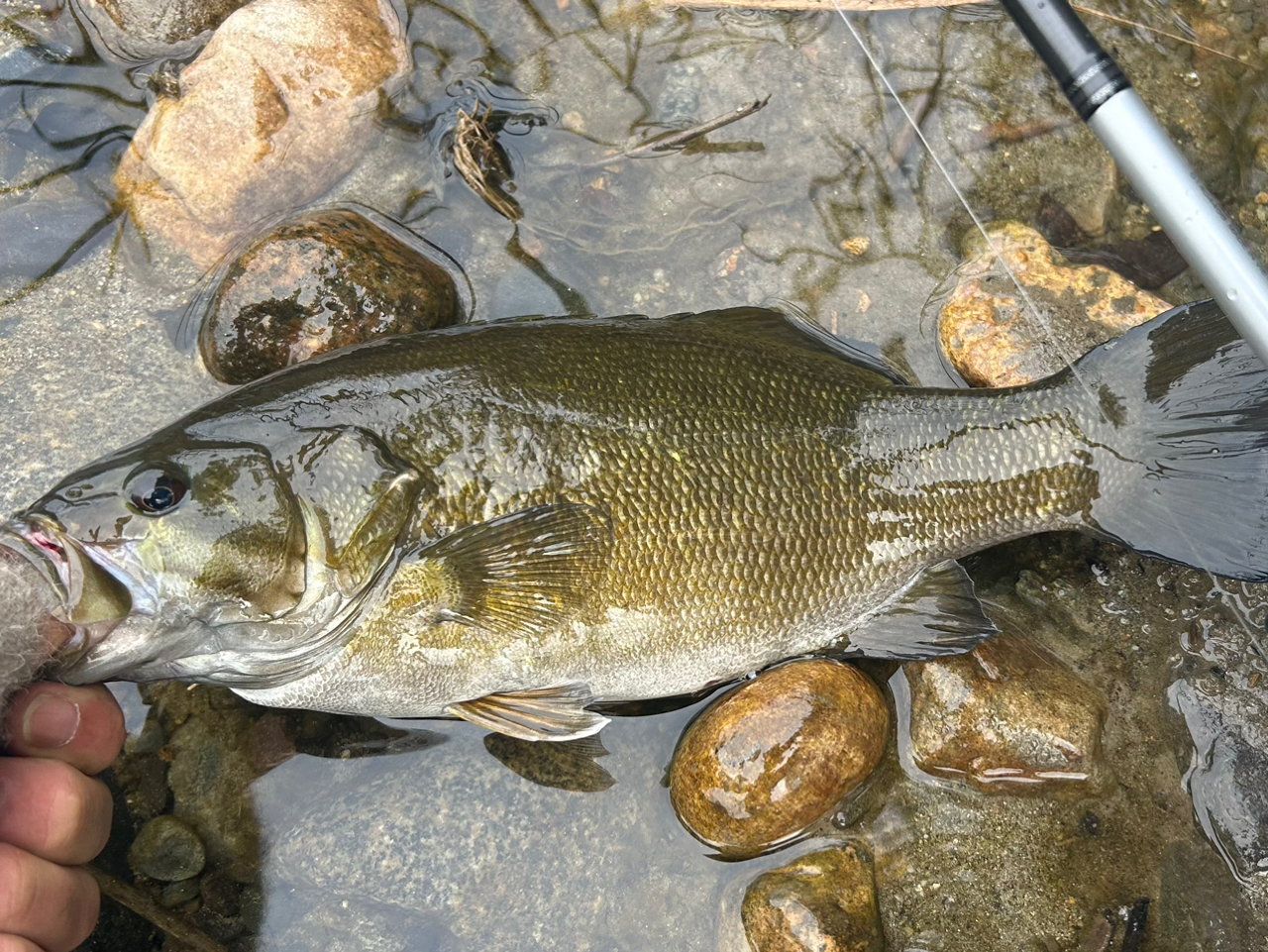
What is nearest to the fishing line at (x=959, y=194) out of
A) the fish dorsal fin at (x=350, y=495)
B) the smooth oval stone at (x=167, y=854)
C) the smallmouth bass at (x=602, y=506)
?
the smallmouth bass at (x=602, y=506)

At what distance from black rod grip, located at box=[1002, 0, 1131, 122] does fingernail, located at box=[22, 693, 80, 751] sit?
3.04m

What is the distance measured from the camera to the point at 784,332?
312 centimetres

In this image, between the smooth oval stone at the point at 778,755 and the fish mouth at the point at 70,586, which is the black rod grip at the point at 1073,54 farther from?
the fish mouth at the point at 70,586

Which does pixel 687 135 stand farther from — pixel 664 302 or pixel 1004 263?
pixel 1004 263

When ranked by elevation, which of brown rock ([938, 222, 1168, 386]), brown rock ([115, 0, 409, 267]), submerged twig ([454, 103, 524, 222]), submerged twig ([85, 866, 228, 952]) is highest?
brown rock ([115, 0, 409, 267])

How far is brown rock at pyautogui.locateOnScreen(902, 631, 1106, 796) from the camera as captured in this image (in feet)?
9.64

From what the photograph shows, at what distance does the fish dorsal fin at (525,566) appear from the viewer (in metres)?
2.59

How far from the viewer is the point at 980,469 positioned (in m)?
2.87

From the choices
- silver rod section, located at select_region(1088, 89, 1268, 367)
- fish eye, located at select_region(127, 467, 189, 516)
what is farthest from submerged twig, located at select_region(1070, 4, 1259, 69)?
fish eye, located at select_region(127, 467, 189, 516)

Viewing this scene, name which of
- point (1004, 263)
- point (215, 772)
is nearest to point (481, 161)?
point (1004, 263)

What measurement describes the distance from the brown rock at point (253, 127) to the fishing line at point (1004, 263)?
1.92m

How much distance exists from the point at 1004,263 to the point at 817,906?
2420mm

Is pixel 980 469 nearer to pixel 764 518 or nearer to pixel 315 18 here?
pixel 764 518

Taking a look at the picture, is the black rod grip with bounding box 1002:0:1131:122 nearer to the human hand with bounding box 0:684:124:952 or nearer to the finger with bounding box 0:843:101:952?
the human hand with bounding box 0:684:124:952
